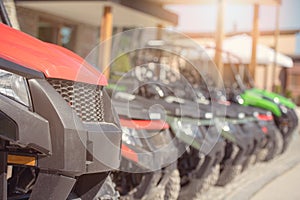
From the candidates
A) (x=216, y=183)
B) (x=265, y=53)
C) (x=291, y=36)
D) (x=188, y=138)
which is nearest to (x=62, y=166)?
(x=188, y=138)

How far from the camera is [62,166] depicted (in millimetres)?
2523

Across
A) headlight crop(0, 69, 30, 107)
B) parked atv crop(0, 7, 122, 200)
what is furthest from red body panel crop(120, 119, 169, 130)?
headlight crop(0, 69, 30, 107)

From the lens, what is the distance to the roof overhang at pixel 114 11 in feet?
48.8

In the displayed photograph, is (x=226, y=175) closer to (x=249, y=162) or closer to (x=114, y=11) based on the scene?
(x=249, y=162)

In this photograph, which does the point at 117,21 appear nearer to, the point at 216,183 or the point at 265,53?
the point at 265,53

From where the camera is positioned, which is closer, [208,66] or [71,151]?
[71,151]

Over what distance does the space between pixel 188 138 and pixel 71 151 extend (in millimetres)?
2654

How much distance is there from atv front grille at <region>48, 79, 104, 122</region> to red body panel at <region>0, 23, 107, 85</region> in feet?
0.10

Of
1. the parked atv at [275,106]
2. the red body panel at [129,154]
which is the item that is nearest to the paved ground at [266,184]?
the parked atv at [275,106]

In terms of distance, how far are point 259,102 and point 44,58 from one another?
7.45 m

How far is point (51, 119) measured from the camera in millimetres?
2469

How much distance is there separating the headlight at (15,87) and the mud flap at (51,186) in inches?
15.0

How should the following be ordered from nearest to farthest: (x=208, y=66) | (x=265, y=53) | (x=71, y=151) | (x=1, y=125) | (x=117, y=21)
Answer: (x=1, y=125), (x=71, y=151), (x=208, y=66), (x=117, y=21), (x=265, y=53)

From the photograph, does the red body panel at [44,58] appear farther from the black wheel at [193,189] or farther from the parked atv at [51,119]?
the black wheel at [193,189]
